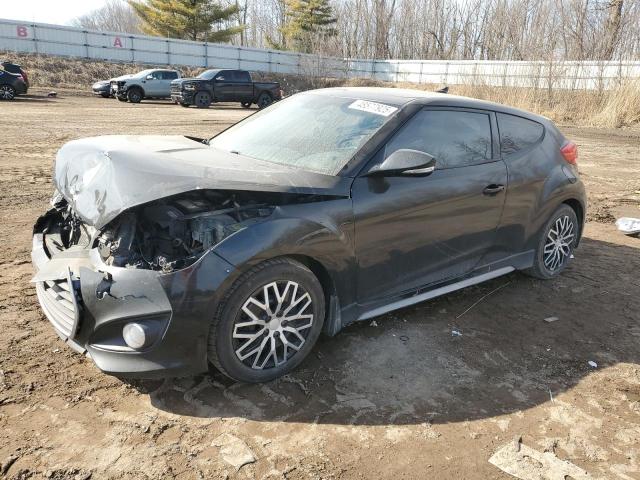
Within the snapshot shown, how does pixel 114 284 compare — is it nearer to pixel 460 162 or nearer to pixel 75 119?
pixel 460 162

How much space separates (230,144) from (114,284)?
177 cm

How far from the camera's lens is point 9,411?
8.89 feet

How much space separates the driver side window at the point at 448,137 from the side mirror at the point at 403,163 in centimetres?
18

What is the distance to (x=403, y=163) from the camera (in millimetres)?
3230

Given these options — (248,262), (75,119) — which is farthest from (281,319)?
(75,119)

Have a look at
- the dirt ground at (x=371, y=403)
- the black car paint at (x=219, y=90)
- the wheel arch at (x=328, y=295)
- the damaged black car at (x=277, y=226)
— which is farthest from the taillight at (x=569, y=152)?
the black car paint at (x=219, y=90)

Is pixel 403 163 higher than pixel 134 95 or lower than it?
higher

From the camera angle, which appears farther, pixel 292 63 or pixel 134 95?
pixel 292 63

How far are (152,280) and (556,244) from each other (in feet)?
12.7

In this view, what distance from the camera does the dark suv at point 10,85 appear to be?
21.6m

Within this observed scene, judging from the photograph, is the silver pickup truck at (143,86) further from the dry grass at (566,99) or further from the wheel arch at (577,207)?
the wheel arch at (577,207)

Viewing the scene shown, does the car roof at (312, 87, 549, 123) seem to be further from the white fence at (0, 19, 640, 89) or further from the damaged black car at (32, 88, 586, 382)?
the white fence at (0, 19, 640, 89)

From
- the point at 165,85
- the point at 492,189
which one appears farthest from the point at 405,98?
the point at 165,85

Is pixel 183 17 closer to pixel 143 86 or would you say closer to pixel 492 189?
pixel 143 86
